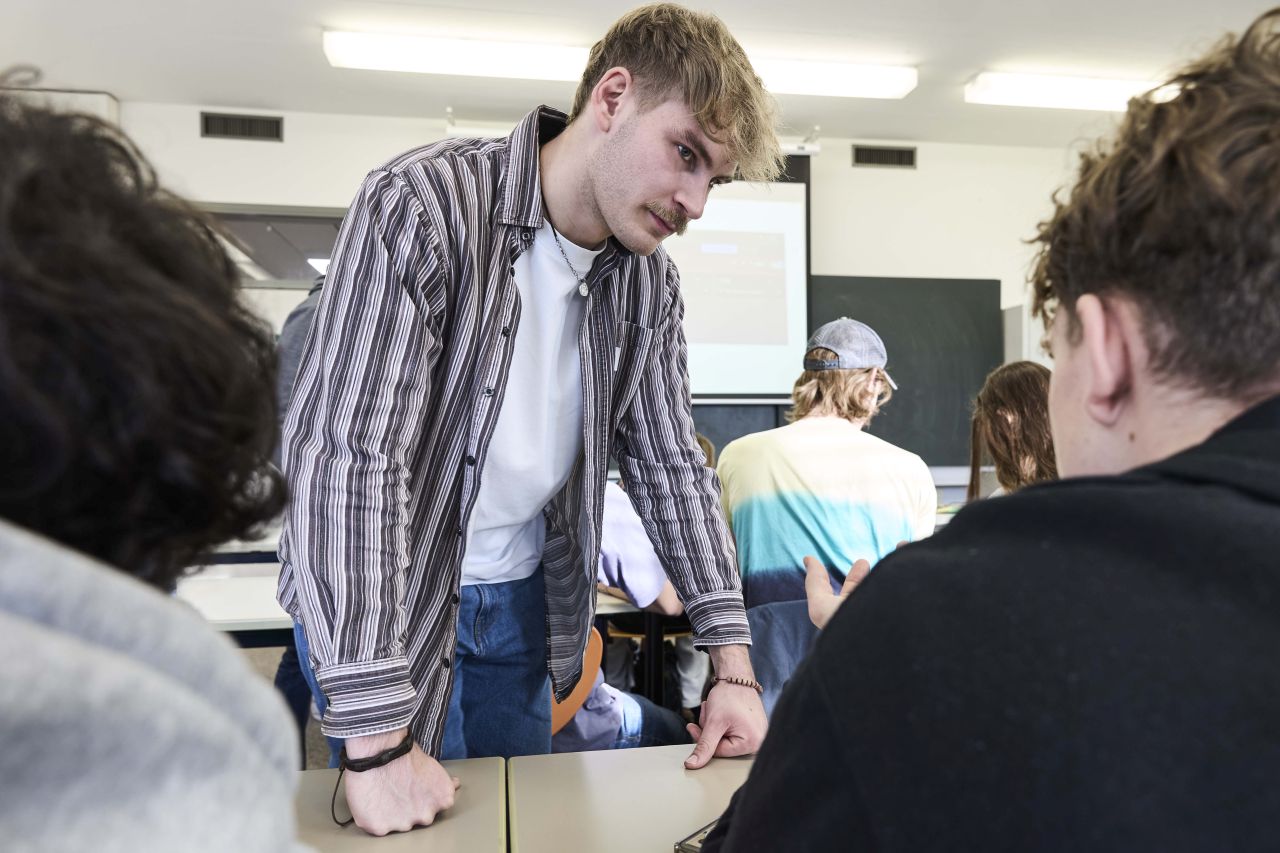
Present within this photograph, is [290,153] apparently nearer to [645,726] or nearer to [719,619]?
[645,726]

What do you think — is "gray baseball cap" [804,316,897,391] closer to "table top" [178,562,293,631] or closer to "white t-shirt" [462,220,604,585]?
"white t-shirt" [462,220,604,585]

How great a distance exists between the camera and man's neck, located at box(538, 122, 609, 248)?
1379 millimetres

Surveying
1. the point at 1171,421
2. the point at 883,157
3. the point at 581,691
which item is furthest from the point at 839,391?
the point at 883,157

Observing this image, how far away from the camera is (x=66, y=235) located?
1.22 ft

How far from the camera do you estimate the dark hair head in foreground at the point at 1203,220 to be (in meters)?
0.59

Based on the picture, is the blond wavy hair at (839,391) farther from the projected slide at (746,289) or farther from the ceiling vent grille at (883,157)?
the ceiling vent grille at (883,157)

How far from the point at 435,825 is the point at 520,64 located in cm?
416

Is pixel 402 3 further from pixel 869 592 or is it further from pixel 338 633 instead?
pixel 869 592

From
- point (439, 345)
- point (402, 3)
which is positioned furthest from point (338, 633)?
point (402, 3)


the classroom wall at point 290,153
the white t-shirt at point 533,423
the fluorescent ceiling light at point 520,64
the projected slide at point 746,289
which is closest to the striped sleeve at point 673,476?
the white t-shirt at point 533,423

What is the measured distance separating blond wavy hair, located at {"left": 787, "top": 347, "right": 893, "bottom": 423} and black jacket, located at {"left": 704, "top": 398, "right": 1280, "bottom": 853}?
7.41 ft

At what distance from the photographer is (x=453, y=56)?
173 inches

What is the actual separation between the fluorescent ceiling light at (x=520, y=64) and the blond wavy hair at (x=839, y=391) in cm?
239

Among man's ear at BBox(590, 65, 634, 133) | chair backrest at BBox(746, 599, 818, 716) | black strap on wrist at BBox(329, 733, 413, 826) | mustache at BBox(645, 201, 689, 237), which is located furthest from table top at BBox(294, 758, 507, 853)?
chair backrest at BBox(746, 599, 818, 716)
